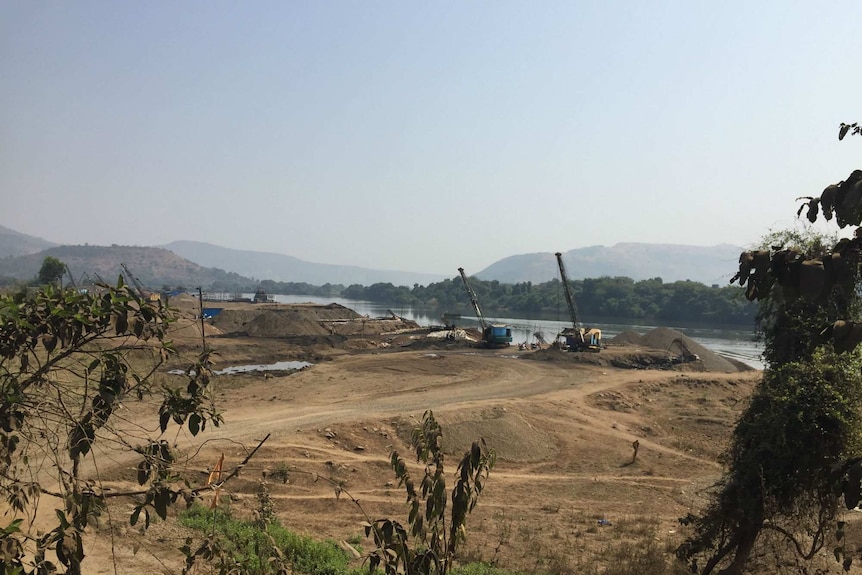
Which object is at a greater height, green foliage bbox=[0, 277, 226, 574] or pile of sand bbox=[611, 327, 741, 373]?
green foliage bbox=[0, 277, 226, 574]

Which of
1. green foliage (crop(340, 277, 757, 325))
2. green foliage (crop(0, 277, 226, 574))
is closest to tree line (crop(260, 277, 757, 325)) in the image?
green foliage (crop(340, 277, 757, 325))

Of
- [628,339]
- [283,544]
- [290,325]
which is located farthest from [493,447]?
[290,325]

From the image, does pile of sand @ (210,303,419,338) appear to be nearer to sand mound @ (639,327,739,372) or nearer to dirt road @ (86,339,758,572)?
dirt road @ (86,339,758,572)

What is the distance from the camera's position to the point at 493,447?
65.1 ft

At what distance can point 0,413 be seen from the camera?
2797 mm

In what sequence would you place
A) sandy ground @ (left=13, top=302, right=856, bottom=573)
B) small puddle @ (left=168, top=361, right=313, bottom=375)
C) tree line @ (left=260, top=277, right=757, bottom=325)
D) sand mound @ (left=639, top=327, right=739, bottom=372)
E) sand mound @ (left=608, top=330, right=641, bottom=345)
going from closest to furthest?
sandy ground @ (left=13, top=302, right=856, bottom=573) < small puddle @ (left=168, top=361, right=313, bottom=375) < sand mound @ (left=639, top=327, right=739, bottom=372) < sand mound @ (left=608, top=330, right=641, bottom=345) < tree line @ (left=260, top=277, right=757, bottom=325)

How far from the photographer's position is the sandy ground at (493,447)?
1257 cm

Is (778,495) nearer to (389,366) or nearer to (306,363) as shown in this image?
(389,366)

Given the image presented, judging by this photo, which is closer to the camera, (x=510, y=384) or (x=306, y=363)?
(x=510, y=384)

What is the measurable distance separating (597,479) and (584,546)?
5.73 m

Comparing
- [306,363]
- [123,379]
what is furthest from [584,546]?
[306,363]

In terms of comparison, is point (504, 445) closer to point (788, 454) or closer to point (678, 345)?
point (788, 454)

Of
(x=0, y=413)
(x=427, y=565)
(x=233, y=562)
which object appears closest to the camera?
(x=0, y=413)

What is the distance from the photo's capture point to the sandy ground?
495 inches
